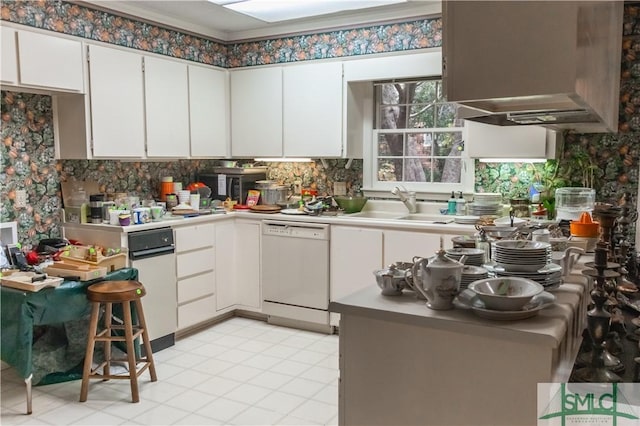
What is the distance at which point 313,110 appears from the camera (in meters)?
4.91

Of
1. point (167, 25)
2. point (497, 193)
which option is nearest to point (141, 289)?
point (167, 25)

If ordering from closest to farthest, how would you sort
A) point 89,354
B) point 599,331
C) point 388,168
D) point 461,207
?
point 599,331 < point 89,354 < point 461,207 < point 388,168

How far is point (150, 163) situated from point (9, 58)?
5.33ft

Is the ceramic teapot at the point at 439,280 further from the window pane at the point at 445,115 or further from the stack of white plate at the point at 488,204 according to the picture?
the window pane at the point at 445,115

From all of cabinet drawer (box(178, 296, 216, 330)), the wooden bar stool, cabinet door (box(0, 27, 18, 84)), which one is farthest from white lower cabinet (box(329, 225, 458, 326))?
cabinet door (box(0, 27, 18, 84))

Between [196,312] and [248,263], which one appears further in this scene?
[248,263]

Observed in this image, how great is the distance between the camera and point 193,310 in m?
4.59

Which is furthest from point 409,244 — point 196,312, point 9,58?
point 9,58

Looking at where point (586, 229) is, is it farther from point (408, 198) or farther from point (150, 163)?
point (150, 163)

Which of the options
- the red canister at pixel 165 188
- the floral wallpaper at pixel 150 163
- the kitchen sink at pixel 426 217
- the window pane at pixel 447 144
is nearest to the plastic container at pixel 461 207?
the kitchen sink at pixel 426 217

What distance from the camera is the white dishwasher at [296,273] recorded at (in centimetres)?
462

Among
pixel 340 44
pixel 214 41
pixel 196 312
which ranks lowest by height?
pixel 196 312

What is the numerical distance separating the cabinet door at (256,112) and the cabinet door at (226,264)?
807 millimetres

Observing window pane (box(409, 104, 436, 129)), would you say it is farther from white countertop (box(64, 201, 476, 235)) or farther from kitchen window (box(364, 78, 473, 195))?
white countertop (box(64, 201, 476, 235))
